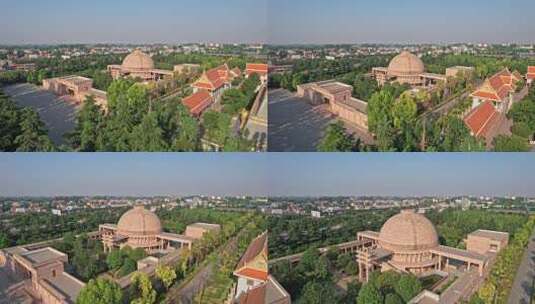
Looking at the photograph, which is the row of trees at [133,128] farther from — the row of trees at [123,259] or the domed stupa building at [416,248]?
the domed stupa building at [416,248]

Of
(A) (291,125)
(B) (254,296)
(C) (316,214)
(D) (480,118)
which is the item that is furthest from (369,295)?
(D) (480,118)

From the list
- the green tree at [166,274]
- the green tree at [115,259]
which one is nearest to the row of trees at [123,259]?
the green tree at [115,259]

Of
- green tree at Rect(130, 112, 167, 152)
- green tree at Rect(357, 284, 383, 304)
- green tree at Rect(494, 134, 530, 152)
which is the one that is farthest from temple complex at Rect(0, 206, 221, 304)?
green tree at Rect(494, 134, 530, 152)

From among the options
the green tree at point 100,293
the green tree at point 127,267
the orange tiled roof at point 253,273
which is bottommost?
the green tree at point 100,293

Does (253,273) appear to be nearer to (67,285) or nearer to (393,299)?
(393,299)

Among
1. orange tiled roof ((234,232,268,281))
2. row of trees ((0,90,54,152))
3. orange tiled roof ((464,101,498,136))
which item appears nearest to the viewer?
row of trees ((0,90,54,152))

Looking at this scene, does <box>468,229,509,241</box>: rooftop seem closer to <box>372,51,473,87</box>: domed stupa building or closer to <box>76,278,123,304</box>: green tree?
<box>372,51,473,87</box>: domed stupa building
